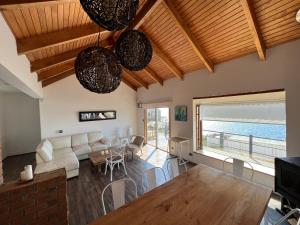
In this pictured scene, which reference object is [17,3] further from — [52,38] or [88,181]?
[88,181]

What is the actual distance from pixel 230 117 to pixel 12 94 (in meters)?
8.32

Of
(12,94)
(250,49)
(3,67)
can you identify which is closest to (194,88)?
(250,49)

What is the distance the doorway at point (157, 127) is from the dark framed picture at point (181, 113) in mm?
817

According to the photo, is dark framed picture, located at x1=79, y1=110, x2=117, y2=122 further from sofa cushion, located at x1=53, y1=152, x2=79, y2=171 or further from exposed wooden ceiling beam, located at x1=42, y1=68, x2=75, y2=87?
sofa cushion, located at x1=53, y1=152, x2=79, y2=171

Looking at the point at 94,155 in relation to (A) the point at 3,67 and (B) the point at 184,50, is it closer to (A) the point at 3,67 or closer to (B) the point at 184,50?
(A) the point at 3,67

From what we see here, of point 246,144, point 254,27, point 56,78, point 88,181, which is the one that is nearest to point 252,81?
point 254,27

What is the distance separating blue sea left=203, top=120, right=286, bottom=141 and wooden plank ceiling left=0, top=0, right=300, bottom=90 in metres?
1.67

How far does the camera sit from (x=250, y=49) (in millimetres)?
3297

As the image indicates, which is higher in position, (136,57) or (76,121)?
(136,57)

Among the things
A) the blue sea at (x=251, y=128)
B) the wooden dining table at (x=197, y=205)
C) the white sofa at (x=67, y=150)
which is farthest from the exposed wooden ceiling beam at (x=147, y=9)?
the white sofa at (x=67, y=150)

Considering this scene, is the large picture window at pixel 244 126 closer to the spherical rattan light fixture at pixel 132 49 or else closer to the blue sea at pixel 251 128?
the blue sea at pixel 251 128

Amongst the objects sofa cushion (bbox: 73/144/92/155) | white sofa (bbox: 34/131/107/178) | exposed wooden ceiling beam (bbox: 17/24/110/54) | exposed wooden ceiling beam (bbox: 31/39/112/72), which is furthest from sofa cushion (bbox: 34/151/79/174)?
A: exposed wooden ceiling beam (bbox: 17/24/110/54)

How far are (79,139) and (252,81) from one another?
5955 millimetres

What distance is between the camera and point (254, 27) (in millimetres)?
2682
